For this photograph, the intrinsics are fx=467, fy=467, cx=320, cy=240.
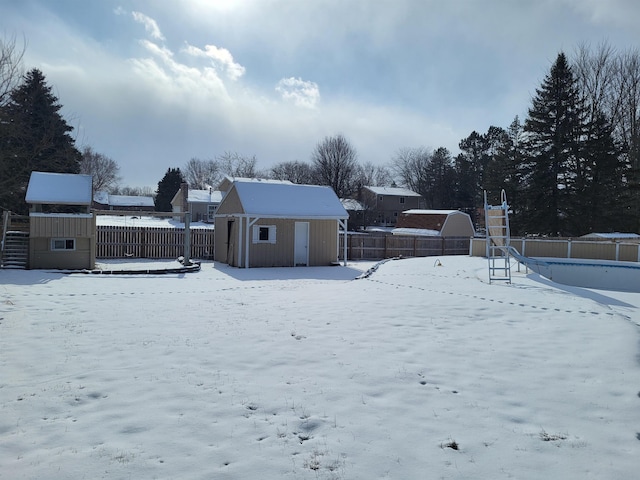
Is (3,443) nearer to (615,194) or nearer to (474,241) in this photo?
(474,241)

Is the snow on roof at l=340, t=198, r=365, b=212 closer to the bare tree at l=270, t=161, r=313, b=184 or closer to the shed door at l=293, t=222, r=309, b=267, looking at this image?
the bare tree at l=270, t=161, r=313, b=184

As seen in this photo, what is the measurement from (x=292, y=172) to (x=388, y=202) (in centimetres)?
1328

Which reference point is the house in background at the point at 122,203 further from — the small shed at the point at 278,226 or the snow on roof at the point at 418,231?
the small shed at the point at 278,226

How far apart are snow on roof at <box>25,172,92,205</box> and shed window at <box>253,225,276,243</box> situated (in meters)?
7.07

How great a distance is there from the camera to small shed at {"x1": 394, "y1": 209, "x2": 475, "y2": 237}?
4184 centimetres

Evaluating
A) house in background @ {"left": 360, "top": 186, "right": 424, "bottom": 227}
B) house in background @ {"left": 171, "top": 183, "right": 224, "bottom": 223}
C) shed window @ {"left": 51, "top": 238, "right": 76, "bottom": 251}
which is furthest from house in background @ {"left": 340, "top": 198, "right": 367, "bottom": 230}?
shed window @ {"left": 51, "top": 238, "right": 76, "bottom": 251}

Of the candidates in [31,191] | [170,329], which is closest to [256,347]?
[170,329]

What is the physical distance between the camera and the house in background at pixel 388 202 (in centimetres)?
6000

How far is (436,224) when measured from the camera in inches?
1658

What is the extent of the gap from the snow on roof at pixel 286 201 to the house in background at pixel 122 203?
47296 mm

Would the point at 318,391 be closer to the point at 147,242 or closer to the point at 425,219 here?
the point at 147,242

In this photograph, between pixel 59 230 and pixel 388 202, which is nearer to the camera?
pixel 59 230

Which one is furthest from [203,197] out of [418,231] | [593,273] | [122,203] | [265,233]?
[593,273]

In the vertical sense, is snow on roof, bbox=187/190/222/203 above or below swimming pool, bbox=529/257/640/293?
above
